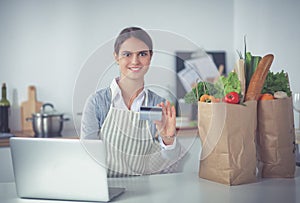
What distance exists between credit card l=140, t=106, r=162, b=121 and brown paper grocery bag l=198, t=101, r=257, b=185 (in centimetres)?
18

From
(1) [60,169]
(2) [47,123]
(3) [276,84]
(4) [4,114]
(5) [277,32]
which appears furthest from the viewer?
(5) [277,32]

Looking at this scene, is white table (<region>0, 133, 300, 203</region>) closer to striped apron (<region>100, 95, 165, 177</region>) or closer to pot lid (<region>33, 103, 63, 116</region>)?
striped apron (<region>100, 95, 165, 177</region>)

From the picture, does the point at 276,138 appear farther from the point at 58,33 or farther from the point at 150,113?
the point at 58,33

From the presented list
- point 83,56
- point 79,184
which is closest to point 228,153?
point 79,184

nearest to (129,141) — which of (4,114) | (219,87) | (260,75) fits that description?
(219,87)

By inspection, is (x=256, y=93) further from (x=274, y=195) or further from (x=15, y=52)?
(x=15, y=52)

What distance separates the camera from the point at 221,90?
58.2 inches

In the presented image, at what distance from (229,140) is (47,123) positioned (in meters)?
1.57

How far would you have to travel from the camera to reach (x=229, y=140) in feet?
4.69

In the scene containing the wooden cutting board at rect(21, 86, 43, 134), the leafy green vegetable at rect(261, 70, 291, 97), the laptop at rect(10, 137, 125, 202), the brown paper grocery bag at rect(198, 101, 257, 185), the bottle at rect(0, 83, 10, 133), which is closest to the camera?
the laptop at rect(10, 137, 125, 202)

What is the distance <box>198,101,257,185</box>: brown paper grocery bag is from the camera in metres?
1.43

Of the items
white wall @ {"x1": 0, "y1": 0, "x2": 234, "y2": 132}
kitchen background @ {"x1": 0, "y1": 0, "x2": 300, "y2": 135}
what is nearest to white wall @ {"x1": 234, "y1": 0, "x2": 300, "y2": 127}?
kitchen background @ {"x1": 0, "y1": 0, "x2": 300, "y2": 135}

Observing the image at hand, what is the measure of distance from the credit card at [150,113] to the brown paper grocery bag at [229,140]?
0.58 ft

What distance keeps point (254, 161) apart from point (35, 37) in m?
1.96
